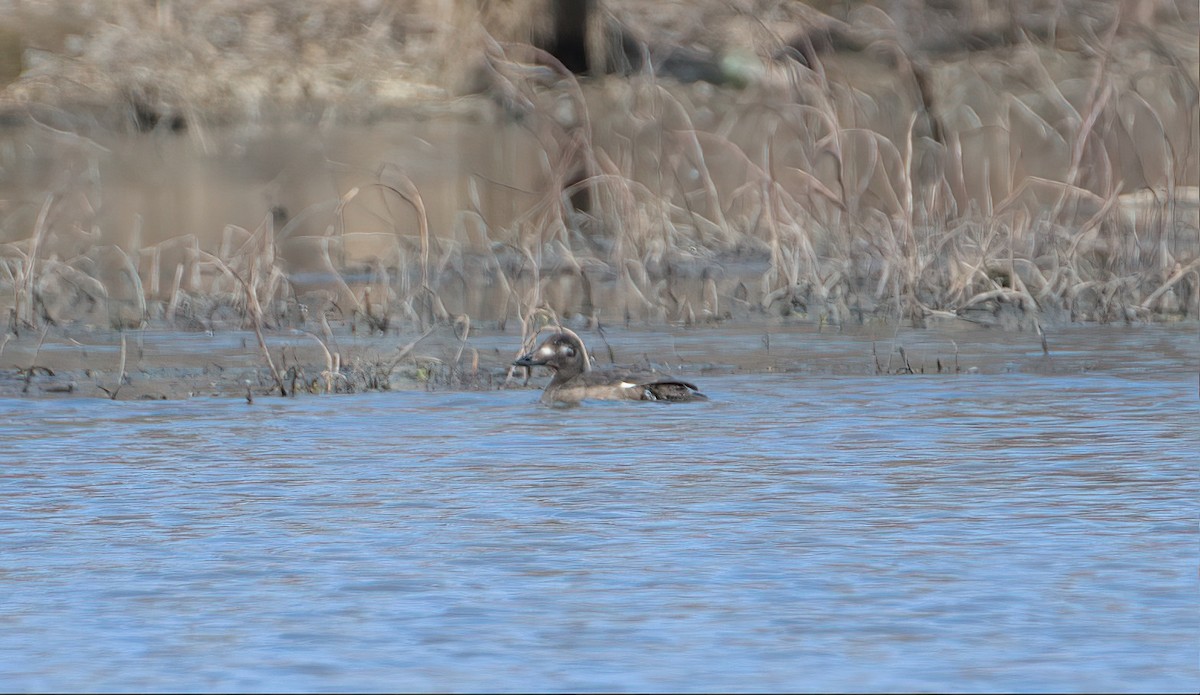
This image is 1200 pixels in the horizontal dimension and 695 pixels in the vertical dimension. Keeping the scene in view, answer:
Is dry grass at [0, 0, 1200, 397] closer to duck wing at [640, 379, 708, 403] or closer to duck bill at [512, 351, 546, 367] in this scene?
duck bill at [512, 351, 546, 367]

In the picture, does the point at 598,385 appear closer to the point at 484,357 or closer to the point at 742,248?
the point at 484,357

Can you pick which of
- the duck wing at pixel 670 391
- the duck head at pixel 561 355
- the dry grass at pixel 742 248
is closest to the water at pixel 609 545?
the duck wing at pixel 670 391

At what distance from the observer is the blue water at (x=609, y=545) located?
5.54m

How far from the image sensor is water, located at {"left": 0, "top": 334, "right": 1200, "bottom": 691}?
218 inches

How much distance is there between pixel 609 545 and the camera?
7.06m

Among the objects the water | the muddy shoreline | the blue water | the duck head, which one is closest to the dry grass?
the muddy shoreline

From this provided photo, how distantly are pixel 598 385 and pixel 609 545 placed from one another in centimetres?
410

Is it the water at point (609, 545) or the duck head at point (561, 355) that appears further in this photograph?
the duck head at point (561, 355)

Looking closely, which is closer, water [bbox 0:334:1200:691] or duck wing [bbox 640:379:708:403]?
water [bbox 0:334:1200:691]

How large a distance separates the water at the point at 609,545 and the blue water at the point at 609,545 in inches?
0.7

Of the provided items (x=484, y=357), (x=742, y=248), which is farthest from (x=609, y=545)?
(x=742, y=248)

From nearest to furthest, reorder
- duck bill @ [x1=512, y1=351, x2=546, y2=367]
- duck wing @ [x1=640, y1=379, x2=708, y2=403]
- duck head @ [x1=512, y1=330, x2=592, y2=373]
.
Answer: duck wing @ [x1=640, y1=379, x2=708, y2=403] → duck head @ [x1=512, y1=330, x2=592, y2=373] → duck bill @ [x1=512, y1=351, x2=546, y2=367]

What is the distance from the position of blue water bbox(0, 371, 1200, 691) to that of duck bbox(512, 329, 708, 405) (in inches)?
6.3

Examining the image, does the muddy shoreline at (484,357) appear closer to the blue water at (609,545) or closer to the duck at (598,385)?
the duck at (598,385)
